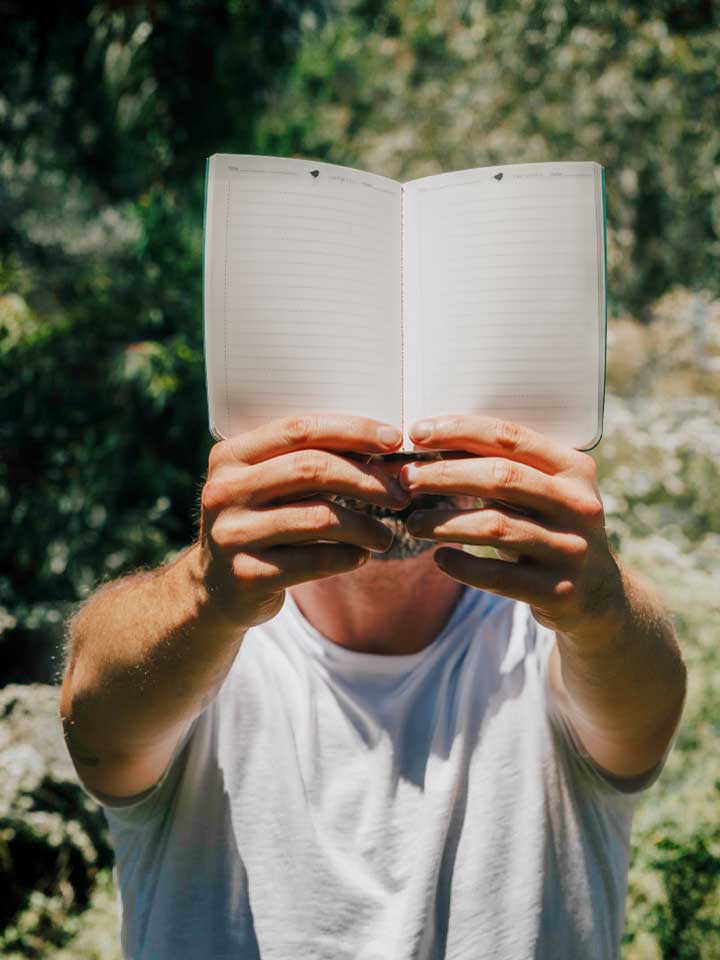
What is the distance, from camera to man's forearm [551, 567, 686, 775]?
0.92 meters

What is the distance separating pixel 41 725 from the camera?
2.33m

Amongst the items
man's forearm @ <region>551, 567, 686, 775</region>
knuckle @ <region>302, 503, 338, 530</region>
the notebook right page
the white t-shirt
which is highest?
the notebook right page

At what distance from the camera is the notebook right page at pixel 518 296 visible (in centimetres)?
83

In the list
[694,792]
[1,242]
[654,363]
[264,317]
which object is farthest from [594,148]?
[264,317]

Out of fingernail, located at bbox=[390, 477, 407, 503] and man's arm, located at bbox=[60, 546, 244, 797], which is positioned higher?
fingernail, located at bbox=[390, 477, 407, 503]

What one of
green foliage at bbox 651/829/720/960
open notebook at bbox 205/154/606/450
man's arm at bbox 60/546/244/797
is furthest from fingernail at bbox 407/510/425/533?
green foliage at bbox 651/829/720/960

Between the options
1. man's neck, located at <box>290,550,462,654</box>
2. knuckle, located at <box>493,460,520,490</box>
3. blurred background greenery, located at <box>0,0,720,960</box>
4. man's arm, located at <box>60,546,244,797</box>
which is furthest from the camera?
blurred background greenery, located at <box>0,0,720,960</box>

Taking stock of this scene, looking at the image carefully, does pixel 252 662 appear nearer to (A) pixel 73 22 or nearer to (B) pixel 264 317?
(B) pixel 264 317

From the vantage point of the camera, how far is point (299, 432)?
31.4 inches

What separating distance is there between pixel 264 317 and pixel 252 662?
604 millimetres

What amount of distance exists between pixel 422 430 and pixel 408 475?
5 cm

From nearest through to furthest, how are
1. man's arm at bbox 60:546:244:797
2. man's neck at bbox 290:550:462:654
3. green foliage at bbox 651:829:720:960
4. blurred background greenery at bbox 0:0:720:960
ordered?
1. man's arm at bbox 60:546:244:797
2. man's neck at bbox 290:550:462:654
3. green foliage at bbox 651:829:720:960
4. blurred background greenery at bbox 0:0:720:960

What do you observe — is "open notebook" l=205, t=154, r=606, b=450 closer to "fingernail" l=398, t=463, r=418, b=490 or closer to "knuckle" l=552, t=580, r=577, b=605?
"fingernail" l=398, t=463, r=418, b=490

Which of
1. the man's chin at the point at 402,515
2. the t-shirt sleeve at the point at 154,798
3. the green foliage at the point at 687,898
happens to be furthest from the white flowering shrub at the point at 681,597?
the t-shirt sleeve at the point at 154,798
